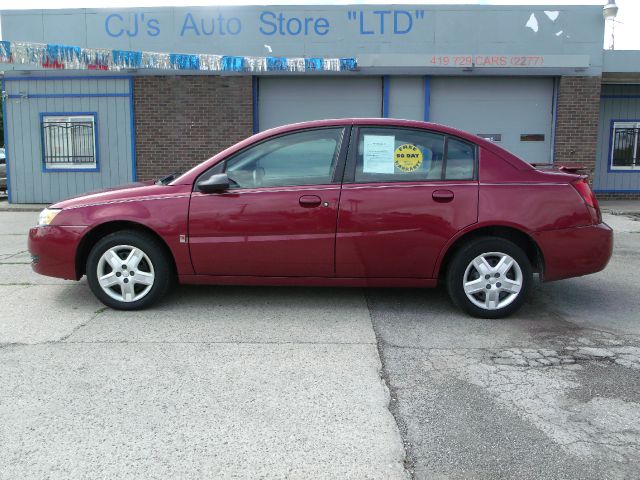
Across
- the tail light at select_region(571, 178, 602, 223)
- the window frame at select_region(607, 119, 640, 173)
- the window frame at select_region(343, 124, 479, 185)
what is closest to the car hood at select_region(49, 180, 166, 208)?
the window frame at select_region(343, 124, 479, 185)

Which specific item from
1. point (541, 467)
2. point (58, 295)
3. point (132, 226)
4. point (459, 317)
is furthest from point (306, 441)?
point (58, 295)

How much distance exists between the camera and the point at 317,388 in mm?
3531

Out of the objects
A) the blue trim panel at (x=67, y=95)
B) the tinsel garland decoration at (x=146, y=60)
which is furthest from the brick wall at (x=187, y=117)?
the tinsel garland decoration at (x=146, y=60)

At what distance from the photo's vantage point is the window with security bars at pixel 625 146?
560 inches

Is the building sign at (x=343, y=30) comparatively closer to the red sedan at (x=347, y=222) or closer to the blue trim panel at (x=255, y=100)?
the blue trim panel at (x=255, y=100)

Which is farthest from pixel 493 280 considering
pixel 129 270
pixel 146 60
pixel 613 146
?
pixel 613 146

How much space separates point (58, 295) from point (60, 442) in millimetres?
3124

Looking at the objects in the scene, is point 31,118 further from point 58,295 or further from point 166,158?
point 58,295

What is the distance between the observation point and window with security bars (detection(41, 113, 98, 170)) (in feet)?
43.8

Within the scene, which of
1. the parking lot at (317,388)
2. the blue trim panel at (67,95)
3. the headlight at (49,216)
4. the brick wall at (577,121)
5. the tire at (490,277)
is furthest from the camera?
the blue trim panel at (67,95)

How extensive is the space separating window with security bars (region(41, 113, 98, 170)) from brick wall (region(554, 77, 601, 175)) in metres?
10.7

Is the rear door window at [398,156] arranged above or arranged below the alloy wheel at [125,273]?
above

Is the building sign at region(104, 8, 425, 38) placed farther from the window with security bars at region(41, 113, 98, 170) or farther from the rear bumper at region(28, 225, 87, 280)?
the rear bumper at region(28, 225, 87, 280)

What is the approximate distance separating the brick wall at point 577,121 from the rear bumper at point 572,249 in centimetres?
876
